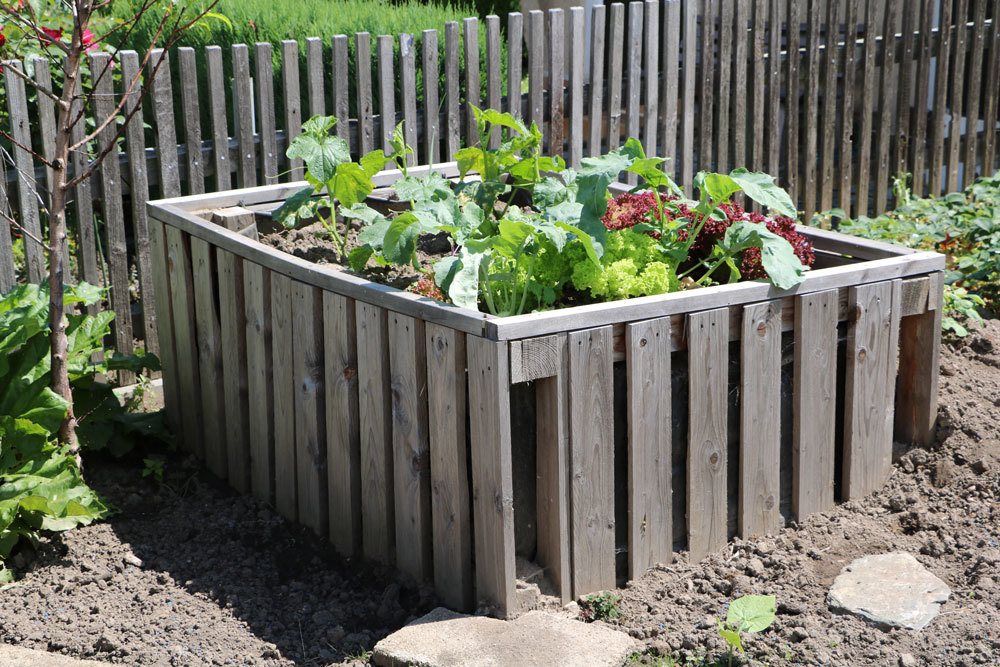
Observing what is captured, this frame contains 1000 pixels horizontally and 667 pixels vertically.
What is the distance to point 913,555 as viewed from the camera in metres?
3.77

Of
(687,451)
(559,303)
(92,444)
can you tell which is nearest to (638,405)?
(687,451)

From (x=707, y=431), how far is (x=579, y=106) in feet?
9.30

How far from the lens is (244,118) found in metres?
5.30

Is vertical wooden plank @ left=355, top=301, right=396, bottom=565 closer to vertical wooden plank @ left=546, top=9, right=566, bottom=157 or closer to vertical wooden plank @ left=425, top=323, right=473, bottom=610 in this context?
vertical wooden plank @ left=425, top=323, right=473, bottom=610

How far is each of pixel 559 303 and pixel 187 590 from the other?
146 cm

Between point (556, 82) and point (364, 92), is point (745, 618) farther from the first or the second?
point (556, 82)

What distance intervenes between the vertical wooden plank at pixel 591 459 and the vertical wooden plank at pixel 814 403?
28.5 inches

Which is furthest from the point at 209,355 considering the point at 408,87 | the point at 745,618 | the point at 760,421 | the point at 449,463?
the point at 745,618

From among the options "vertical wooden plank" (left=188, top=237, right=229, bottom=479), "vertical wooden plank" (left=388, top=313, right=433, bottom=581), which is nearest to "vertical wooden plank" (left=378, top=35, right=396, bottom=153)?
"vertical wooden plank" (left=188, top=237, right=229, bottom=479)

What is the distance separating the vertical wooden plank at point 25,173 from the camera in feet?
15.5

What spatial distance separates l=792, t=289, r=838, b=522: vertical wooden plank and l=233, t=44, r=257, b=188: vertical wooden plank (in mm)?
2657

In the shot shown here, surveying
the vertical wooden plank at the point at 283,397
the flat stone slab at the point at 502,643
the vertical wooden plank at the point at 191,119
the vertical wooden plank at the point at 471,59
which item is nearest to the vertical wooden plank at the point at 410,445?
the flat stone slab at the point at 502,643

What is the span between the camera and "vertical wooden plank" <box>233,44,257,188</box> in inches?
206

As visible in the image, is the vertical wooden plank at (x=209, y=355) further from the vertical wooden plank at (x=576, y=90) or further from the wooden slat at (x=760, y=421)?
the vertical wooden plank at (x=576, y=90)
